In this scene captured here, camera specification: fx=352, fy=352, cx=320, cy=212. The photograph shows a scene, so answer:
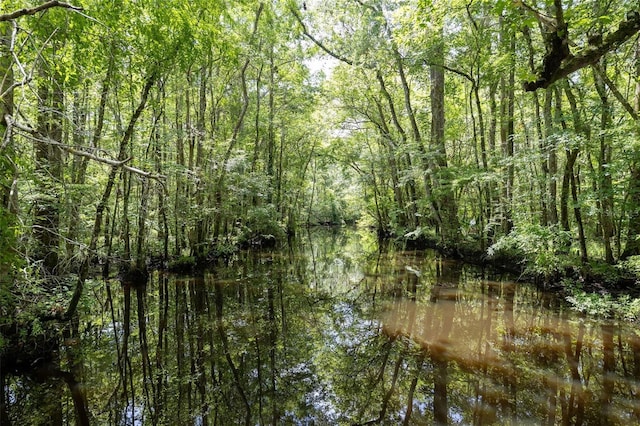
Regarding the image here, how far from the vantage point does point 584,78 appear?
30.0 feet

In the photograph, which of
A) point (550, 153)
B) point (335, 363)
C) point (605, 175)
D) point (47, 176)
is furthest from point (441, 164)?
point (47, 176)

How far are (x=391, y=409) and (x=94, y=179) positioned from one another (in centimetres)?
899

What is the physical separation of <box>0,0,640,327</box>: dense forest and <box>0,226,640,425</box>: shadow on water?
1303mm

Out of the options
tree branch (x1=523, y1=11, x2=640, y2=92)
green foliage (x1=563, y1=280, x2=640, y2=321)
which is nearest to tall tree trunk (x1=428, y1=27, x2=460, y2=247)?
green foliage (x1=563, y1=280, x2=640, y2=321)

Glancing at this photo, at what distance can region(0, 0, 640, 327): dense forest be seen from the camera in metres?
4.71

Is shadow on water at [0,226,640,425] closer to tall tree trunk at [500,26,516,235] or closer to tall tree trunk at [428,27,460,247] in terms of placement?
tall tree trunk at [500,26,516,235]

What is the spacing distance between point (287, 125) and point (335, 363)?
19.2 m

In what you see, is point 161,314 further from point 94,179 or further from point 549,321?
point 549,321

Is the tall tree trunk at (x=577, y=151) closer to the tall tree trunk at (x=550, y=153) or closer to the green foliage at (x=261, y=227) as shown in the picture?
the tall tree trunk at (x=550, y=153)

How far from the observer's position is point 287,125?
2295 cm

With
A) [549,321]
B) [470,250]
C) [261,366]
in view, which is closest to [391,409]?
[261,366]

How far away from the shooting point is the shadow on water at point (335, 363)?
4.41 m

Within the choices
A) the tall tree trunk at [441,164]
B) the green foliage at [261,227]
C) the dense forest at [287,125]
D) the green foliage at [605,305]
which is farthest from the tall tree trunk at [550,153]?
the green foliage at [261,227]

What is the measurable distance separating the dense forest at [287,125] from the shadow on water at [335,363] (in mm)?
1303
